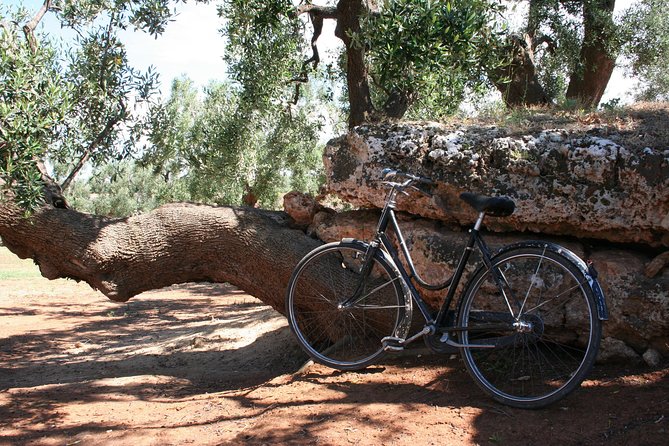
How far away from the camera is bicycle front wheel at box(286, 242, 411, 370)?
15.6 ft

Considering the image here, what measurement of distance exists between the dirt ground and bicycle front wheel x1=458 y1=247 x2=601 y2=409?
0.58ft

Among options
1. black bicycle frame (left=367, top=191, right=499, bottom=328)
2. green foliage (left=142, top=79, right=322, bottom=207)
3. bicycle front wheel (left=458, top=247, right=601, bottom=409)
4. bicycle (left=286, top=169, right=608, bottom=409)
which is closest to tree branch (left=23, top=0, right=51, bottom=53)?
green foliage (left=142, top=79, right=322, bottom=207)

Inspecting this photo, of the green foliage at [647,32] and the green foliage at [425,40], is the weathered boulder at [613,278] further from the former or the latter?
the green foliage at [647,32]

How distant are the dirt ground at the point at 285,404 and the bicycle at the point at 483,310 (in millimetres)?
236

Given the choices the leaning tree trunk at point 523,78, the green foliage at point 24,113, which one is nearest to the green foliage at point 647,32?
the leaning tree trunk at point 523,78

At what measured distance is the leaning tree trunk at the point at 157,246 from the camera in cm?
561

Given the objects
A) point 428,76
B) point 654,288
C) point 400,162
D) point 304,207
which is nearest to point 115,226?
point 304,207

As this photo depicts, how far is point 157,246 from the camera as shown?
5.69 meters

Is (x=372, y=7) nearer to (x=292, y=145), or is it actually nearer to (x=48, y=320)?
(x=292, y=145)

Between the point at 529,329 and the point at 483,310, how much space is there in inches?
17.7

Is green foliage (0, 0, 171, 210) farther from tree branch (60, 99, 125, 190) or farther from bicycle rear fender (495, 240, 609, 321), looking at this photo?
bicycle rear fender (495, 240, 609, 321)

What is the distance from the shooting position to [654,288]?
13.1ft

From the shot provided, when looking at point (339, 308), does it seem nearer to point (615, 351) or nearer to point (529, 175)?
point (529, 175)

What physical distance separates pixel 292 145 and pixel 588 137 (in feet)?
34.2
